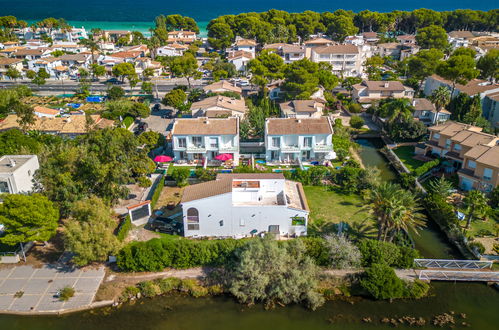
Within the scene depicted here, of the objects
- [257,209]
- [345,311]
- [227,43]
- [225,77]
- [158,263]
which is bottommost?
[345,311]

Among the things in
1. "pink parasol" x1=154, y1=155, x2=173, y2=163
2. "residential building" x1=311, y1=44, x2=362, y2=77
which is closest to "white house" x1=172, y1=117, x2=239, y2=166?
"pink parasol" x1=154, y1=155, x2=173, y2=163

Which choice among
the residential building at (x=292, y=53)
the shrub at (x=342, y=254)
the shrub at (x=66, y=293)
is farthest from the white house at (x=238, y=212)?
the residential building at (x=292, y=53)

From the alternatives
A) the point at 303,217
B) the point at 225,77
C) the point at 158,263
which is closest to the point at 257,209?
the point at 303,217

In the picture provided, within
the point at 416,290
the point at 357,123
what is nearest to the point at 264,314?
the point at 416,290

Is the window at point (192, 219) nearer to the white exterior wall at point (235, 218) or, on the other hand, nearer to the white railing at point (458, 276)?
the white exterior wall at point (235, 218)

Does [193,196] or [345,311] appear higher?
[193,196]

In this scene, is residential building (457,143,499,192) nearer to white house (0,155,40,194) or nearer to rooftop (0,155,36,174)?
white house (0,155,40,194)

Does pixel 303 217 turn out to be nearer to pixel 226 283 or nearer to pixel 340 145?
pixel 226 283

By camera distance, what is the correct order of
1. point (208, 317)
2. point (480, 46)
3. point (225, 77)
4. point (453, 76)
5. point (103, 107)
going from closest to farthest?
point (208, 317)
point (453, 76)
point (103, 107)
point (225, 77)
point (480, 46)
